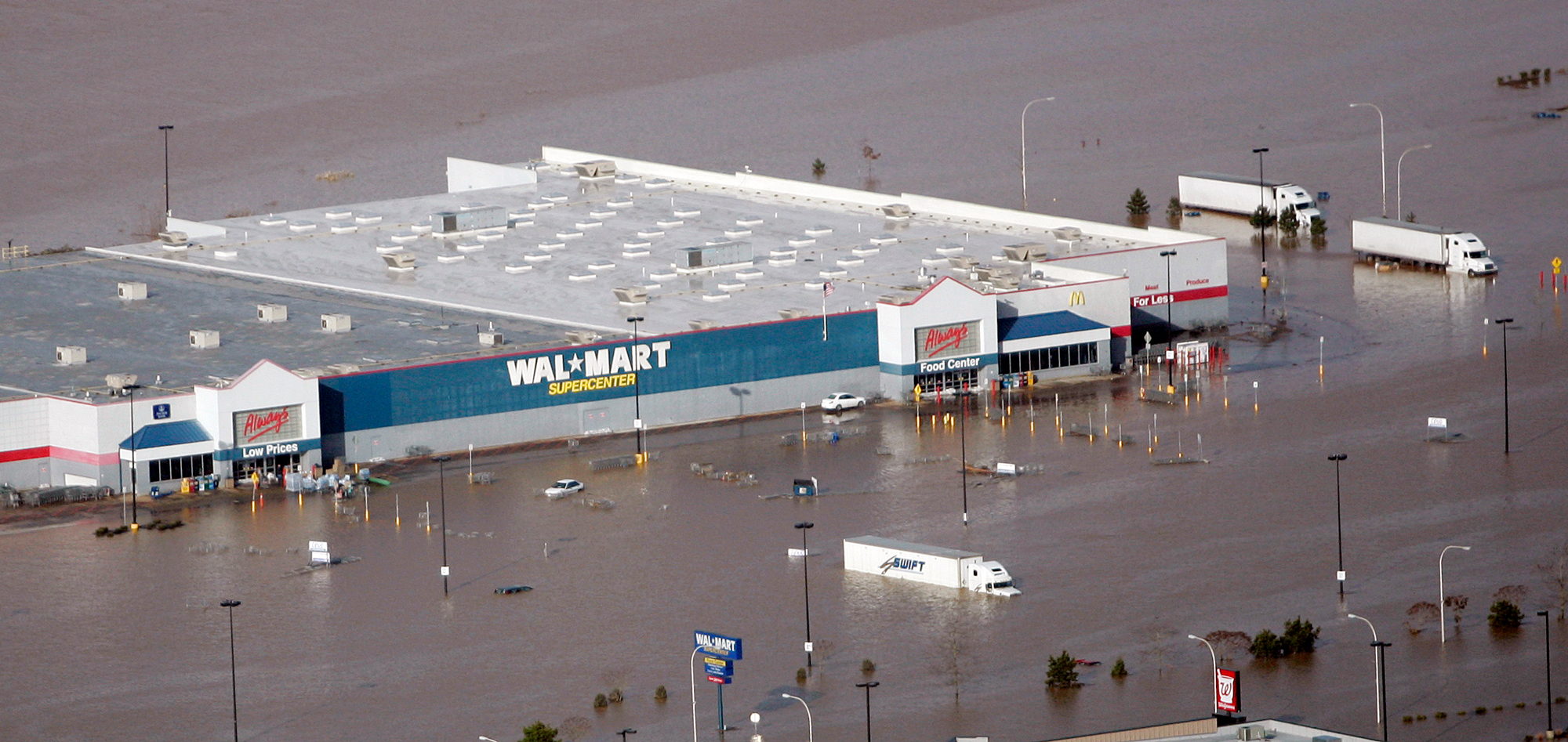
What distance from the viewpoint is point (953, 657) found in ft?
194

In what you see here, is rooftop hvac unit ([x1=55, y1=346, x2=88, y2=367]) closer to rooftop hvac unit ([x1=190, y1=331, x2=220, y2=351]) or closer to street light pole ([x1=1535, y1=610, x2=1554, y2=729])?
rooftop hvac unit ([x1=190, y1=331, x2=220, y2=351])

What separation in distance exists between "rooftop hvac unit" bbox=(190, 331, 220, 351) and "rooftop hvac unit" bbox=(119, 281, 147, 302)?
28.5ft

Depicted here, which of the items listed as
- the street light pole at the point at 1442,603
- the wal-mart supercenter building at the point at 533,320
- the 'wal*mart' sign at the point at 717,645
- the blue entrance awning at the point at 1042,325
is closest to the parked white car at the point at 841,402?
the wal-mart supercenter building at the point at 533,320

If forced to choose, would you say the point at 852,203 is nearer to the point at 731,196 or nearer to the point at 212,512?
the point at 731,196

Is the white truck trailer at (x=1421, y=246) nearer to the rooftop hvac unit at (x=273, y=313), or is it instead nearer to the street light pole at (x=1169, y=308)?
the street light pole at (x=1169, y=308)

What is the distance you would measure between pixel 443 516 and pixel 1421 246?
49.1 metres

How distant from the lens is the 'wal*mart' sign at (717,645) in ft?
183

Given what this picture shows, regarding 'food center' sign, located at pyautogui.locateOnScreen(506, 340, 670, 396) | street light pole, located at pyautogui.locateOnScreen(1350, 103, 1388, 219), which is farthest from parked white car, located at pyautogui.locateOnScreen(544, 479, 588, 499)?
street light pole, located at pyautogui.locateOnScreen(1350, 103, 1388, 219)

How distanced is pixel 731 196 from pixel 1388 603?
52.9 meters

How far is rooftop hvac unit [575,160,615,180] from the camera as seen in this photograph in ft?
379

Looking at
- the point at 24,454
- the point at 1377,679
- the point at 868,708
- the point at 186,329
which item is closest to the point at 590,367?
the point at 186,329

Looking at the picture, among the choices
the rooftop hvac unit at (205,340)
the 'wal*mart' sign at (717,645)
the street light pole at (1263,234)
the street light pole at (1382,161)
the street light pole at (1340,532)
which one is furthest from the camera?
the street light pole at (1382,161)

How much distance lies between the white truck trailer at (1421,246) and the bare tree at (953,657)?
48297mm

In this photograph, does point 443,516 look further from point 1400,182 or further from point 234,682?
point 1400,182
